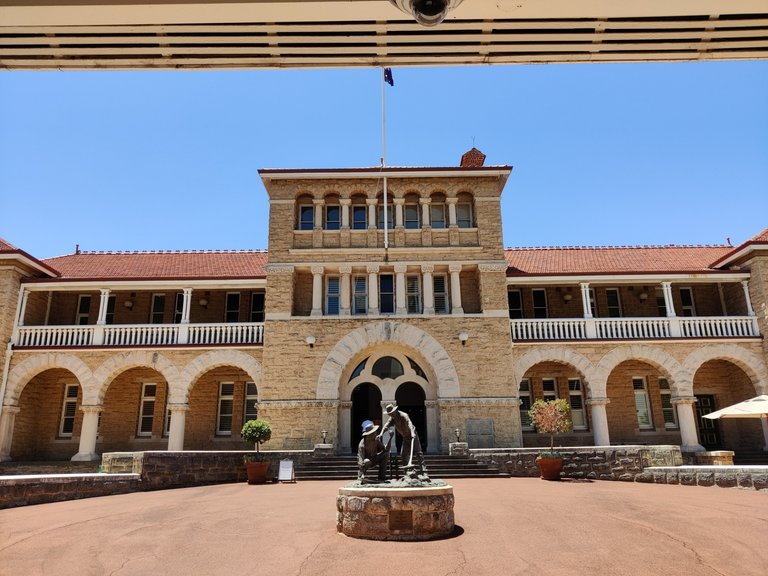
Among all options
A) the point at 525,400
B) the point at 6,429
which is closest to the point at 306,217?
the point at 525,400

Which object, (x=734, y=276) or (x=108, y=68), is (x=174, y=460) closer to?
(x=108, y=68)

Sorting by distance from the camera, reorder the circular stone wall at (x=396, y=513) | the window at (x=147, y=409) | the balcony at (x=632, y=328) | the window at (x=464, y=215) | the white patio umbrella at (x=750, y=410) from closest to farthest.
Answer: the circular stone wall at (x=396, y=513)
the white patio umbrella at (x=750, y=410)
the balcony at (x=632, y=328)
the window at (x=464, y=215)
the window at (x=147, y=409)

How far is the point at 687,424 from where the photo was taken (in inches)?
794

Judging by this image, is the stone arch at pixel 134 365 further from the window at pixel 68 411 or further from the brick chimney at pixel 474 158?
the brick chimney at pixel 474 158

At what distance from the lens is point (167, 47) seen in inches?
128

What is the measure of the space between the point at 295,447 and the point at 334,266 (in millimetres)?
6828

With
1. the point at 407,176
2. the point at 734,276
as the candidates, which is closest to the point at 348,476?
the point at 407,176

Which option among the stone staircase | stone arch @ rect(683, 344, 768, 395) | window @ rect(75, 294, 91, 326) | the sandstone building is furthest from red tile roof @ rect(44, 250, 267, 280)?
stone arch @ rect(683, 344, 768, 395)

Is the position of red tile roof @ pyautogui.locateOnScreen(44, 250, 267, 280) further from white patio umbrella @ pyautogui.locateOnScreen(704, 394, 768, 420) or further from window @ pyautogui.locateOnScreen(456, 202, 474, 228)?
white patio umbrella @ pyautogui.locateOnScreen(704, 394, 768, 420)

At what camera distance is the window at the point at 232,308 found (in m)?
23.9

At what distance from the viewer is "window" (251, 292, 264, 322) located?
A: 23.8 m

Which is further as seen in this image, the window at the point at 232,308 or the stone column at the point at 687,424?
the window at the point at 232,308

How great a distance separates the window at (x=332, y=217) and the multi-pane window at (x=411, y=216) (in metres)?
2.68

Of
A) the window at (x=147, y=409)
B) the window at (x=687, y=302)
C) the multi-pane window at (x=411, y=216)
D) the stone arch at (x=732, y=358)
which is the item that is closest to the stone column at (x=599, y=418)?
the stone arch at (x=732, y=358)
